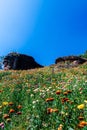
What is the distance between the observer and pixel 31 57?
156 ft

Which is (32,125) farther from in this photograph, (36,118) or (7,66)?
(7,66)

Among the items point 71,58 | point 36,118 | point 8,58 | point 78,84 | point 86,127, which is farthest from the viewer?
point 8,58

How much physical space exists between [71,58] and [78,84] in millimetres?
30454

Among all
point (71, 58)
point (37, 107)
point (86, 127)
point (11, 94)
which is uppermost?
point (71, 58)

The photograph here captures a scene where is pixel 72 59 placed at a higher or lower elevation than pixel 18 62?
lower

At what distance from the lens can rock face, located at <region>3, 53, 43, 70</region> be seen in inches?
1777

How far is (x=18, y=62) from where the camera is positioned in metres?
45.4

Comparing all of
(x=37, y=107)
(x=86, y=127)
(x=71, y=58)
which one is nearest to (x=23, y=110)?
(x=37, y=107)

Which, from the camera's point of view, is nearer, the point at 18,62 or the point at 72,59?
the point at 72,59

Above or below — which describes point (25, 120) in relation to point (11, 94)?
below

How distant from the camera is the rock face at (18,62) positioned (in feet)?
148

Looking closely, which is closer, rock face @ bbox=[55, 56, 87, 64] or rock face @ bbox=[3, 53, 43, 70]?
rock face @ bbox=[55, 56, 87, 64]

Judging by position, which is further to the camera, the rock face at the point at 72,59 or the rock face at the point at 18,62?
the rock face at the point at 18,62

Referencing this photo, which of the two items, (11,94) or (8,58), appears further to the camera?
(8,58)
